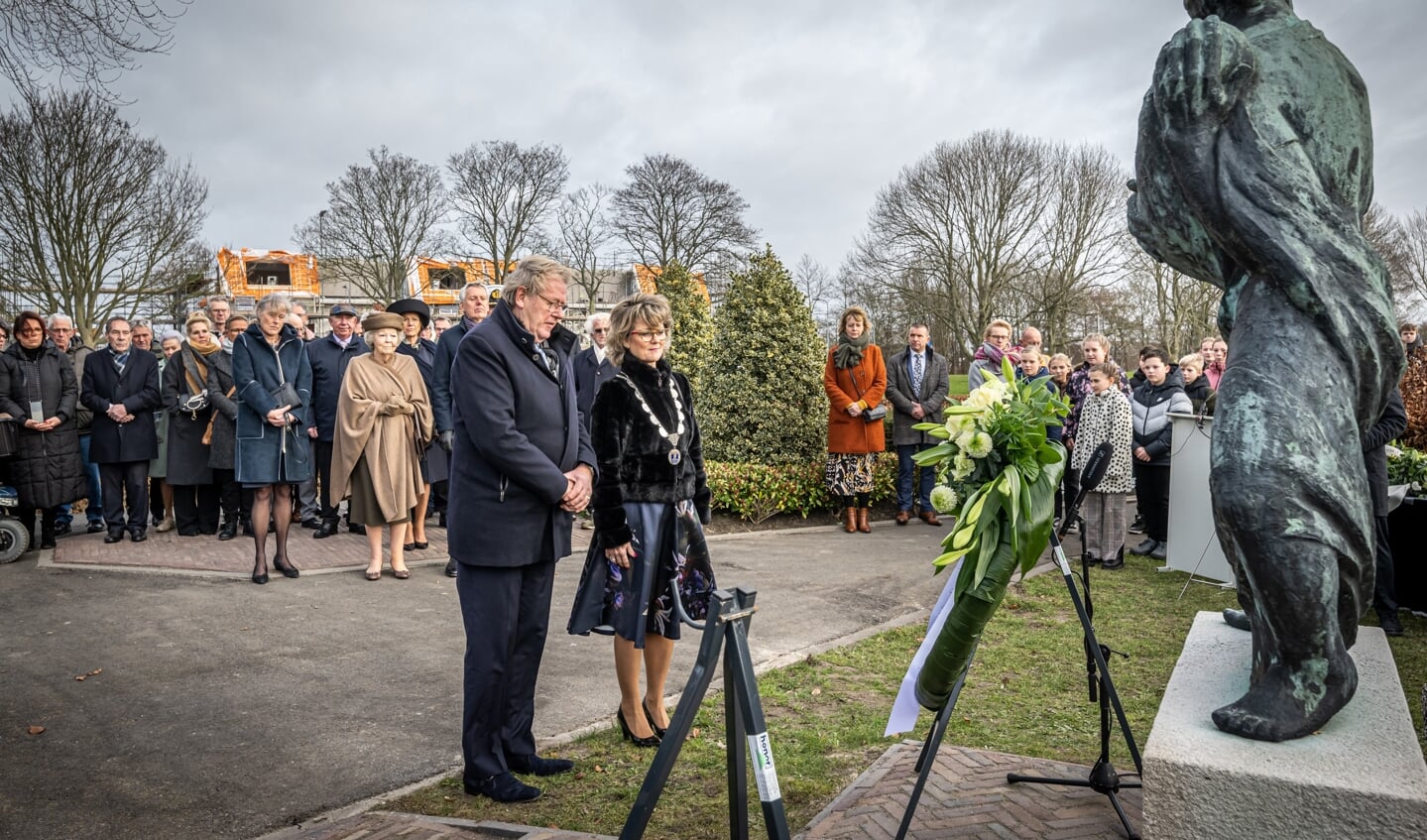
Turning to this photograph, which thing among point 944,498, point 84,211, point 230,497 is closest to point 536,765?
point 944,498

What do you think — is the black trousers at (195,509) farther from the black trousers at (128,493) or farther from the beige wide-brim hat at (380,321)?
the beige wide-brim hat at (380,321)

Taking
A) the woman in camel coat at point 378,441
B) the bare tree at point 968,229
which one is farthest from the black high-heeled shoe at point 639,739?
the bare tree at point 968,229

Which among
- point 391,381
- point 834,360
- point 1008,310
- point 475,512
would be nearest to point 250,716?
point 475,512

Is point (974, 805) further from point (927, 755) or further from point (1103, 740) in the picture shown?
point (927, 755)

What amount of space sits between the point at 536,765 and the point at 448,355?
4.03 meters

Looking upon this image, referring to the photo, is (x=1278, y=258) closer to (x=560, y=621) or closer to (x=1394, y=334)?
(x=1394, y=334)

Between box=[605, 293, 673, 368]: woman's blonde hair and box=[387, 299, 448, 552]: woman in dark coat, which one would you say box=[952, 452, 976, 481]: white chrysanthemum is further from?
box=[387, 299, 448, 552]: woman in dark coat

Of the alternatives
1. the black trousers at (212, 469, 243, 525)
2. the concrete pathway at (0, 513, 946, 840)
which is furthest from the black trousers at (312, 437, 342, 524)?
the black trousers at (212, 469, 243, 525)

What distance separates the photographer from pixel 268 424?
25.0ft

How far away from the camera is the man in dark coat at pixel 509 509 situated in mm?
3963

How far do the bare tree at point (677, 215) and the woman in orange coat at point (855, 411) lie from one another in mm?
29548

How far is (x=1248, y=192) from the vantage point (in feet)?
9.05

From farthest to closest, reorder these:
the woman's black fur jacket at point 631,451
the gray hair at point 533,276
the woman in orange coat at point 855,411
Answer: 1. the woman in orange coat at point 855,411
2. the woman's black fur jacket at point 631,451
3. the gray hair at point 533,276

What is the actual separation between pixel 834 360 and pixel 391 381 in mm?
5185
